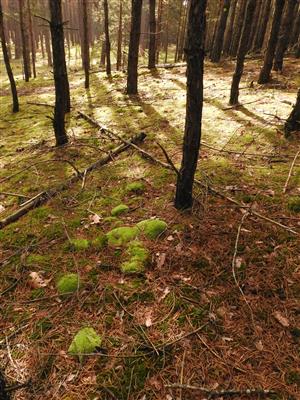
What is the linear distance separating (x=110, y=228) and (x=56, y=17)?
6.58m

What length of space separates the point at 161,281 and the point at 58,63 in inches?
285

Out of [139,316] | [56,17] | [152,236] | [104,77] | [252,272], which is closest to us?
[139,316]

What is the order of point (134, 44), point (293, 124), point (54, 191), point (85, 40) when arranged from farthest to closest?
point (85, 40) → point (134, 44) → point (293, 124) → point (54, 191)

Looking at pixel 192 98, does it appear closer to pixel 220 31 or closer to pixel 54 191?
pixel 54 191

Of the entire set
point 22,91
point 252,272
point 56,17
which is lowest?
point 22,91

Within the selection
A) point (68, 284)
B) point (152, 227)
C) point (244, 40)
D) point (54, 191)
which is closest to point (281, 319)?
point (152, 227)

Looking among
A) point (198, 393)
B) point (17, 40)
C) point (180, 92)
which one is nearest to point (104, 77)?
point (180, 92)

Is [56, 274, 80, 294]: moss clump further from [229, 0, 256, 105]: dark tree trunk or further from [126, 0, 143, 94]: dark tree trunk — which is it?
[126, 0, 143, 94]: dark tree trunk

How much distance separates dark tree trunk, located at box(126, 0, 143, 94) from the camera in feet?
41.8

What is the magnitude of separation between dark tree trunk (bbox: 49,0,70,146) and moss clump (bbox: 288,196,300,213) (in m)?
6.47

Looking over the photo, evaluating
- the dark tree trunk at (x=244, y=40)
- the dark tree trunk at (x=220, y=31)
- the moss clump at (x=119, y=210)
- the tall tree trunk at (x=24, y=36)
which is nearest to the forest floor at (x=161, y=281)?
the moss clump at (x=119, y=210)

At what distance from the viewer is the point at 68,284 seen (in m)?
4.11

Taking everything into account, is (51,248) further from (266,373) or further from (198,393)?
(266,373)

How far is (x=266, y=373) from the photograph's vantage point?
3.00 metres
